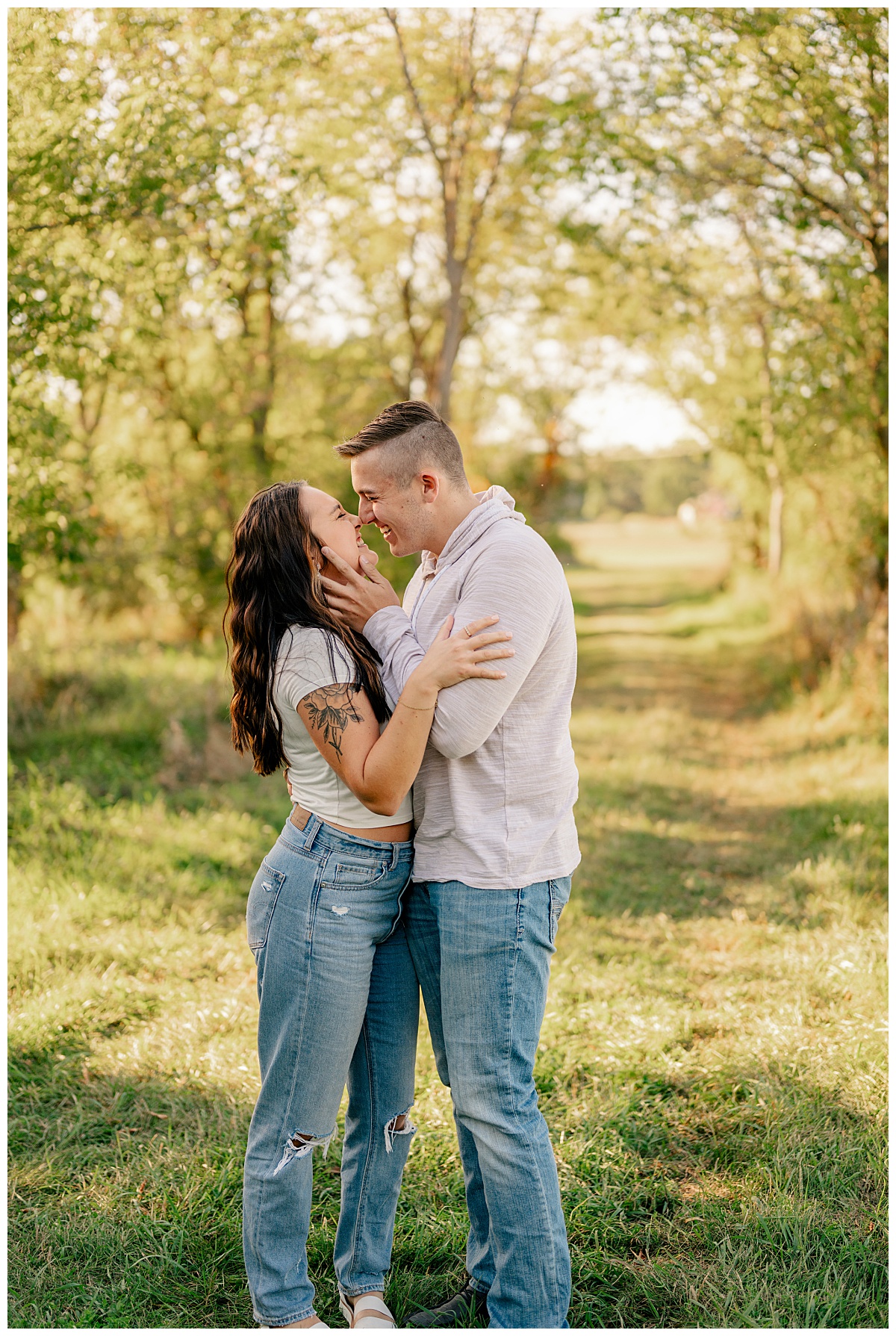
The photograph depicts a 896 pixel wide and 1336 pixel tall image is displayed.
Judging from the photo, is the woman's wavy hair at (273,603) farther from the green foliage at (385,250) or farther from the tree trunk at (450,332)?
the tree trunk at (450,332)

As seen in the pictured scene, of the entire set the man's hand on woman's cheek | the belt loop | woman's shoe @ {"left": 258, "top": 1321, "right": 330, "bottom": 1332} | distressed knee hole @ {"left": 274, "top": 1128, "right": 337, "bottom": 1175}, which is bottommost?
woman's shoe @ {"left": 258, "top": 1321, "right": 330, "bottom": 1332}

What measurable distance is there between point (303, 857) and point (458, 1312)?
1365 mm

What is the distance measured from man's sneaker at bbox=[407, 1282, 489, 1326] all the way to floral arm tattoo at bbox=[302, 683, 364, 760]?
5.22ft

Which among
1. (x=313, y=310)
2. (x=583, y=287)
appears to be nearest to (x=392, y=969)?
(x=313, y=310)

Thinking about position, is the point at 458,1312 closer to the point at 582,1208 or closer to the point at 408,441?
the point at 582,1208

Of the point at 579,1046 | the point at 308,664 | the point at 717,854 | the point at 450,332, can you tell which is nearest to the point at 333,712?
the point at 308,664

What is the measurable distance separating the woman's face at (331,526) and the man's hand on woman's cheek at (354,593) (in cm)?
2

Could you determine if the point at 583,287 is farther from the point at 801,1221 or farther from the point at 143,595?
the point at 801,1221

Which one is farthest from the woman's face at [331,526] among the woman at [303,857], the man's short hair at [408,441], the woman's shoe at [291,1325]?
the woman's shoe at [291,1325]

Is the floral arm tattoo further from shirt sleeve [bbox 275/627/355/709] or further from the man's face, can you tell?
the man's face

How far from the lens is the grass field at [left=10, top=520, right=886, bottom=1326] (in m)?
2.95

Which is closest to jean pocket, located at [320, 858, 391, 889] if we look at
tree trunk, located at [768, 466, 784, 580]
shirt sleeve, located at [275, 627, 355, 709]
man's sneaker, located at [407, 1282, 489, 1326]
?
shirt sleeve, located at [275, 627, 355, 709]

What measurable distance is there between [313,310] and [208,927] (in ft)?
28.8

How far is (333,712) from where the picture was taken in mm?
2363
